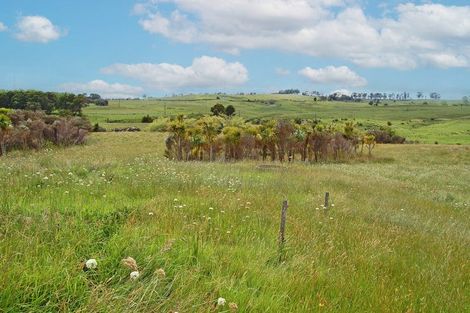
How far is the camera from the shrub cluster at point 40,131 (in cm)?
4862

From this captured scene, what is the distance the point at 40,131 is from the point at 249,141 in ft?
82.6

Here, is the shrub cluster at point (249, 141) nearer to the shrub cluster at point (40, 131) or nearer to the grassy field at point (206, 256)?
the shrub cluster at point (40, 131)

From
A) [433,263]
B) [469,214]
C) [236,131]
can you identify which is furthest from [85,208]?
[236,131]

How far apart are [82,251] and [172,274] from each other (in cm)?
100

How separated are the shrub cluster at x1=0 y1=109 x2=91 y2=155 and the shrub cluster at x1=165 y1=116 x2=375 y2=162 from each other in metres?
15.1

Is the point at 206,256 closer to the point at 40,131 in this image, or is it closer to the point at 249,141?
the point at 249,141

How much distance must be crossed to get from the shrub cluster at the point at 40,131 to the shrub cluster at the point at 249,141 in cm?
1508

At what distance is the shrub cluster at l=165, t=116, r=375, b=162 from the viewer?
162 feet

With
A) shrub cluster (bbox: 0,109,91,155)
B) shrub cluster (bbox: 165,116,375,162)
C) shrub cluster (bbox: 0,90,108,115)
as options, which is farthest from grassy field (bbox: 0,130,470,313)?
shrub cluster (bbox: 0,90,108,115)

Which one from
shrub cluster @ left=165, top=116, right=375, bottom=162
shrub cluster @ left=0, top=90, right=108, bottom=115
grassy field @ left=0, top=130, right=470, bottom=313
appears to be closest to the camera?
grassy field @ left=0, top=130, right=470, bottom=313

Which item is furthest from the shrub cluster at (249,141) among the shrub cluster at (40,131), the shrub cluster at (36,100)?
the shrub cluster at (36,100)

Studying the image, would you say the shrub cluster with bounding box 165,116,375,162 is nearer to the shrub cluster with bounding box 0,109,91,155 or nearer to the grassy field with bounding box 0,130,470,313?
the shrub cluster with bounding box 0,109,91,155

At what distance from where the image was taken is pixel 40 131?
5453 cm

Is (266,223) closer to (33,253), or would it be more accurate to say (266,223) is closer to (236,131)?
(33,253)
